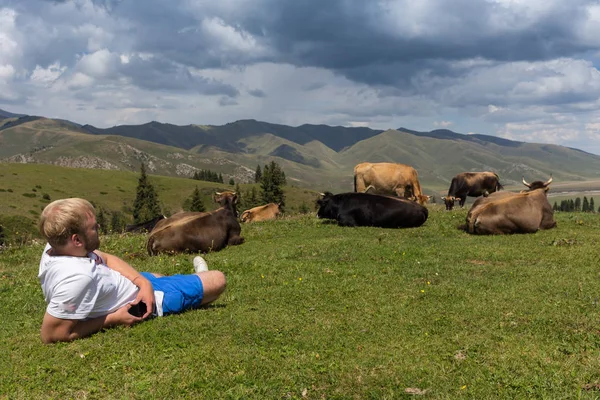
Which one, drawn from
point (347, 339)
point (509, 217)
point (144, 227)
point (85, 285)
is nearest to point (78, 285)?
point (85, 285)

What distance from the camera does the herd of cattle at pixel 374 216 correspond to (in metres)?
17.2

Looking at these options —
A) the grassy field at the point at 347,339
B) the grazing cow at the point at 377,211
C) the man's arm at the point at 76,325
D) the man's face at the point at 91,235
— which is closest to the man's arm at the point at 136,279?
the man's arm at the point at 76,325

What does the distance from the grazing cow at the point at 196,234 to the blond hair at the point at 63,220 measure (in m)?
10.2

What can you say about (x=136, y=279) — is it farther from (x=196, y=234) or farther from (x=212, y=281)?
(x=196, y=234)

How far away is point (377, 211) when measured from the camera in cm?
2202

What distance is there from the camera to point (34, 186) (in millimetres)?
180000

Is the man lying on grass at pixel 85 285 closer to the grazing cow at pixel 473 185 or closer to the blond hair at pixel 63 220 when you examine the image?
the blond hair at pixel 63 220

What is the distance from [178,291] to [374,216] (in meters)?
14.7

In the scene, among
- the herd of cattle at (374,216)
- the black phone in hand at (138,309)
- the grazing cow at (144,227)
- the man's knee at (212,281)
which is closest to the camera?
the black phone in hand at (138,309)

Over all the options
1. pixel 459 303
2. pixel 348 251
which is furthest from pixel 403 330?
pixel 348 251

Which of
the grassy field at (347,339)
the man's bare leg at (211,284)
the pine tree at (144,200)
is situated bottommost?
the pine tree at (144,200)

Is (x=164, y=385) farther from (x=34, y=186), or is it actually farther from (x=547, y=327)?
(x=34, y=186)

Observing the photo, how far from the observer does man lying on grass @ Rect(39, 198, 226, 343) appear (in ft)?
21.8

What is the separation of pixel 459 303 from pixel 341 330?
273cm
